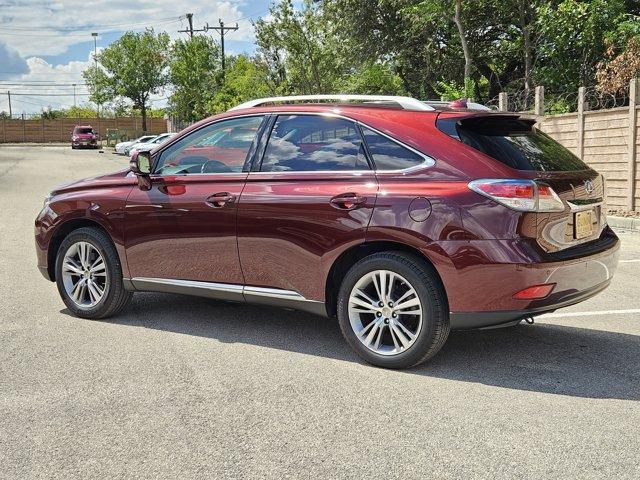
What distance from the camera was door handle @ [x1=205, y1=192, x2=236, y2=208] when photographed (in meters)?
5.05

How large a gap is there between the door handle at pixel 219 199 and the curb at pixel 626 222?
8.27 metres

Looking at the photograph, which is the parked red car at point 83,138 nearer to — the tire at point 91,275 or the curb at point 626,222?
the curb at point 626,222

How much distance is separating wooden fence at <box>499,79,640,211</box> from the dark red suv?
293 inches

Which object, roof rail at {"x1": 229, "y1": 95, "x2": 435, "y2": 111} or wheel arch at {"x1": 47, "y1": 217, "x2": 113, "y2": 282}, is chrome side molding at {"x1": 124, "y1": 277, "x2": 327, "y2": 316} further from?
roof rail at {"x1": 229, "y1": 95, "x2": 435, "y2": 111}

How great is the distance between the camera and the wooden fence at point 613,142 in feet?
37.5

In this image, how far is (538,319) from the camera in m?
5.77

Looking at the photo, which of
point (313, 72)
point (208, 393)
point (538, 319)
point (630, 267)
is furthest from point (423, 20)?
point (208, 393)

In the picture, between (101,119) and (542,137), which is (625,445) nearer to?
(542,137)

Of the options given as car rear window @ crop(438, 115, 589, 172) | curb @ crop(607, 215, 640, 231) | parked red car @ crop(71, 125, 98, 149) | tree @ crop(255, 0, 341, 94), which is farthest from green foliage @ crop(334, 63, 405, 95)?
parked red car @ crop(71, 125, 98, 149)

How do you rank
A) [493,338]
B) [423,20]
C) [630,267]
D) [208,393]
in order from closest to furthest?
[208,393] < [493,338] < [630,267] < [423,20]

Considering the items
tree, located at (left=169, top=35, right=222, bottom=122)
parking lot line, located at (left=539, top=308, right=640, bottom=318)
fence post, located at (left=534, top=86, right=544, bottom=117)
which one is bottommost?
parking lot line, located at (left=539, top=308, right=640, bottom=318)

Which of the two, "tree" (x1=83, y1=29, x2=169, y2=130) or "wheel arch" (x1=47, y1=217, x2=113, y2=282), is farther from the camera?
"tree" (x1=83, y1=29, x2=169, y2=130)

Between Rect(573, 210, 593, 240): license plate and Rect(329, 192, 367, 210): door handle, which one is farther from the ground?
Rect(329, 192, 367, 210): door handle

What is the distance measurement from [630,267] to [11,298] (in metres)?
6.73
